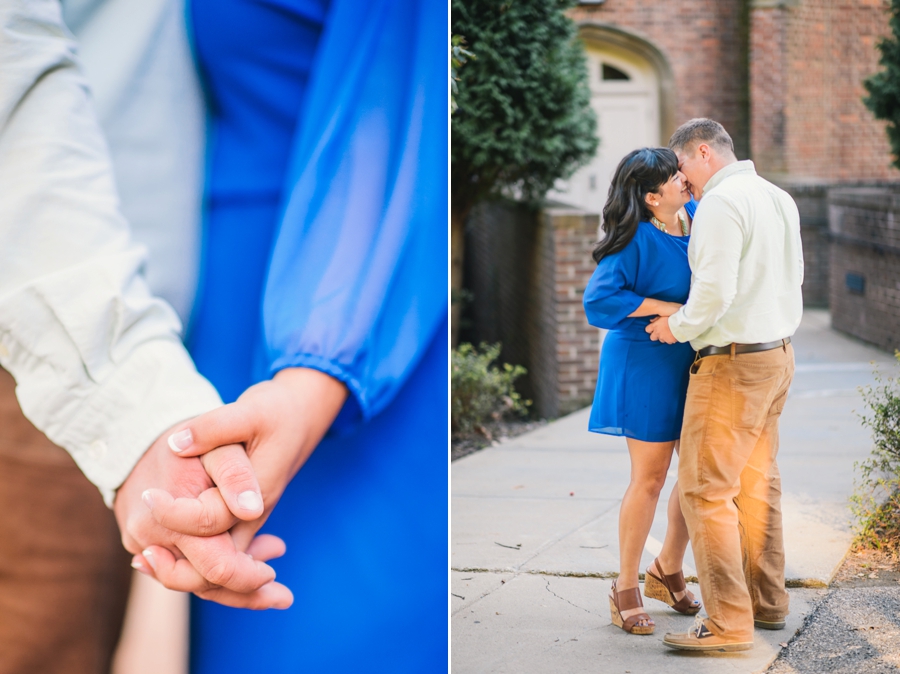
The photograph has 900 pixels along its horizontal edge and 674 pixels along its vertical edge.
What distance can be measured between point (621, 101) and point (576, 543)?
11.5 m

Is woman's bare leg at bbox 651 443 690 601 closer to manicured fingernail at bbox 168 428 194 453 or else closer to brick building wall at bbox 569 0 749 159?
manicured fingernail at bbox 168 428 194 453

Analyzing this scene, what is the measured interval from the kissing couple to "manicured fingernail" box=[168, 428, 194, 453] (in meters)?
1.74

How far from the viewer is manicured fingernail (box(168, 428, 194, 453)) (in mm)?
2125

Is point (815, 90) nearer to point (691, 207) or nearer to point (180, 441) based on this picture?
point (691, 207)

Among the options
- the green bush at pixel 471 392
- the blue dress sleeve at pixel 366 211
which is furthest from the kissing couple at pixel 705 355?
the green bush at pixel 471 392

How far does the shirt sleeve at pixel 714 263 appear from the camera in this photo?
317 centimetres

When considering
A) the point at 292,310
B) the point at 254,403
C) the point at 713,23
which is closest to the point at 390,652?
the point at 254,403

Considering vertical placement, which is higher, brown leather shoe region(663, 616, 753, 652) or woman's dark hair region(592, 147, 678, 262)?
woman's dark hair region(592, 147, 678, 262)

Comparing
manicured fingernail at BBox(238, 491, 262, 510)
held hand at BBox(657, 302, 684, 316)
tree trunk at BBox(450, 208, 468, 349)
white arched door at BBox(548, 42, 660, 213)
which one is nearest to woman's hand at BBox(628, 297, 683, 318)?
held hand at BBox(657, 302, 684, 316)

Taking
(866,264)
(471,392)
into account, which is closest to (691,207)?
(471,392)

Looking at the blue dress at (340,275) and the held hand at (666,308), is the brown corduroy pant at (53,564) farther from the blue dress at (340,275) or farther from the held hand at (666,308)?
the held hand at (666,308)

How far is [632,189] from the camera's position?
3449 millimetres

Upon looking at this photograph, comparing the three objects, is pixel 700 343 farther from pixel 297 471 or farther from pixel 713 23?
pixel 713 23

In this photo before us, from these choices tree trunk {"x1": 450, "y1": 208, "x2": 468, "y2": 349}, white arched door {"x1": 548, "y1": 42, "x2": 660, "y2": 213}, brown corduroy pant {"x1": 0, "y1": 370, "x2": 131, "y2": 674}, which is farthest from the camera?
white arched door {"x1": 548, "y1": 42, "x2": 660, "y2": 213}
